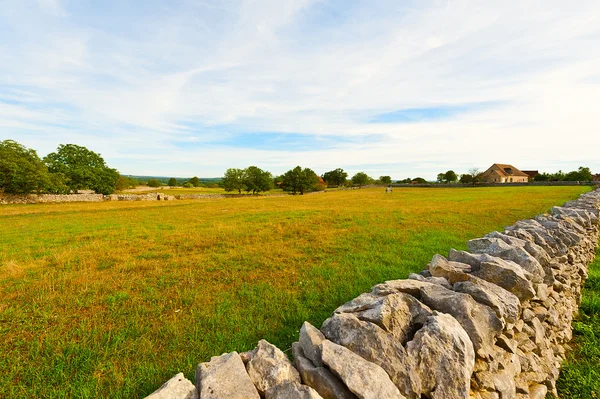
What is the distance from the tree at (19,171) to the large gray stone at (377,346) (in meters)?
54.3

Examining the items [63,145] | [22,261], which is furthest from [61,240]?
[63,145]

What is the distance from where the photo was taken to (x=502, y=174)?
315 ft

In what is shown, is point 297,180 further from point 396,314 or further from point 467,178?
point 396,314

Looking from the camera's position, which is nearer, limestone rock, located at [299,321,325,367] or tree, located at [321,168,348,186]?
limestone rock, located at [299,321,325,367]

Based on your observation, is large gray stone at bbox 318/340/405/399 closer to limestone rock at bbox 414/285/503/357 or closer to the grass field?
limestone rock at bbox 414/285/503/357

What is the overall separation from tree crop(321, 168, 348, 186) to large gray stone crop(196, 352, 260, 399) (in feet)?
427

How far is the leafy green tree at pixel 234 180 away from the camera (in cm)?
8319

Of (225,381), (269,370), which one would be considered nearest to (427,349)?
(269,370)

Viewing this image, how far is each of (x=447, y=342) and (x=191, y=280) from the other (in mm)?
5981

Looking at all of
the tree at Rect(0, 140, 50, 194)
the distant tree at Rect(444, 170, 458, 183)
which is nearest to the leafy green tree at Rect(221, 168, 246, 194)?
the tree at Rect(0, 140, 50, 194)

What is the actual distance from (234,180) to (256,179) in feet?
23.7

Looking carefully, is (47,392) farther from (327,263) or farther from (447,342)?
(327,263)

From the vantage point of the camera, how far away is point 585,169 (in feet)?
289

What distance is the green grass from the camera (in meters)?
3.56
